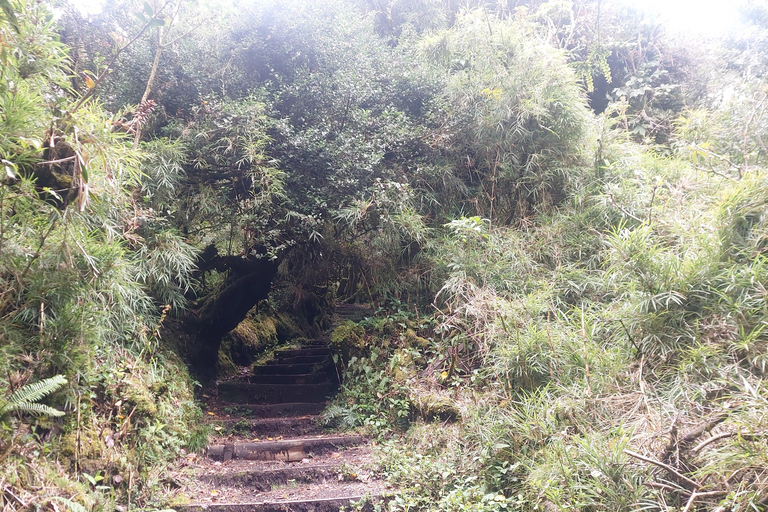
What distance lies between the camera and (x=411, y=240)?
16.9ft

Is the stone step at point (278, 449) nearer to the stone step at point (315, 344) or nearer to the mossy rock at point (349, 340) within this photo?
the mossy rock at point (349, 340)

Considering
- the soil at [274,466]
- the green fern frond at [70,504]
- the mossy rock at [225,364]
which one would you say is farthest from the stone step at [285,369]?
the green fern frond at [70,504]

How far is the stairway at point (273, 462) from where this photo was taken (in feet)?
10.1

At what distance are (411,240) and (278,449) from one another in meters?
2.72

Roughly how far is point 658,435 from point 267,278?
185 inches

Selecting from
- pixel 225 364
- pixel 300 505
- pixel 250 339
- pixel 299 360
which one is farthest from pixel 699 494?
pixel 250 339

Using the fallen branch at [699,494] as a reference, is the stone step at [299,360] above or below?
Answer: below

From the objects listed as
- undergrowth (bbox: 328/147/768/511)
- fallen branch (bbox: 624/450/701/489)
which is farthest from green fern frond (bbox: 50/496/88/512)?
fallen branch (bbox: 624/450/701/489)

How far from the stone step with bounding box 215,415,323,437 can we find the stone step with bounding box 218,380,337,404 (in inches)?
39.6

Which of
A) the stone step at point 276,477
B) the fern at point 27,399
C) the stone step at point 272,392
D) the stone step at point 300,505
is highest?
the fern at point 27,399

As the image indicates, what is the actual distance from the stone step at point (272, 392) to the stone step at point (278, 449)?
1731 millimetres

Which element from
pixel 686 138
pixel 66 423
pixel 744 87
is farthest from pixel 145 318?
pixel 744 87

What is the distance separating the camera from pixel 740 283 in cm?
260

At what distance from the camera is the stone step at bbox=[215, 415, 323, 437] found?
4.59m
